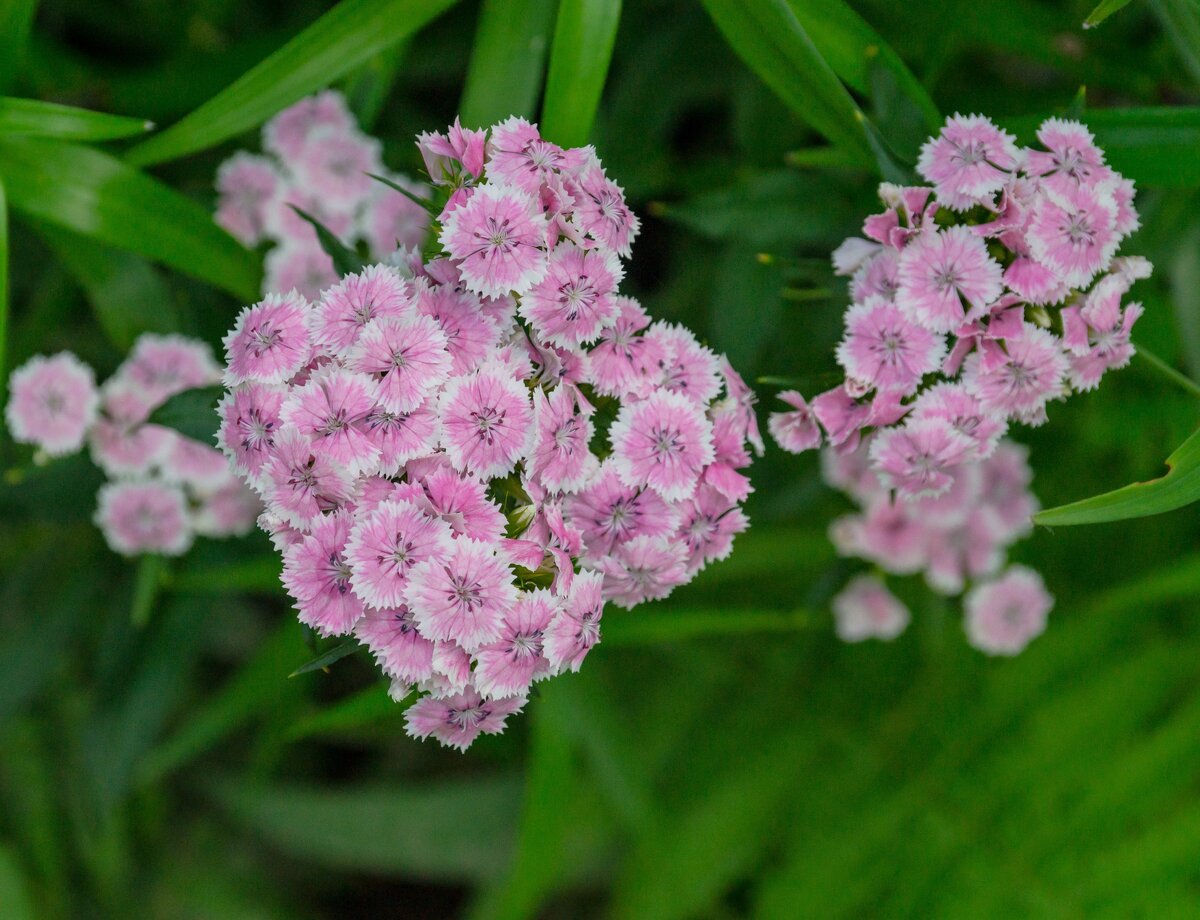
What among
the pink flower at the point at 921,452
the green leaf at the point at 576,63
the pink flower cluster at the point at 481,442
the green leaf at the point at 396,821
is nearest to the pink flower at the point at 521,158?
the pink flower cluster at the point at 481,442

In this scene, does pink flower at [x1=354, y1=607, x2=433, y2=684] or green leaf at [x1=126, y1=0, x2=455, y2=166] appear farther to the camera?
green leaf at [x1=126, y1=0, x2=455, y2=166]

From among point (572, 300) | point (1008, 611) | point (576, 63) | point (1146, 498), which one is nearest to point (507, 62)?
point (576, 63)

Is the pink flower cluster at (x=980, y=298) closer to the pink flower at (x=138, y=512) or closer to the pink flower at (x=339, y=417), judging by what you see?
the pink flower at (x=339, y=417)

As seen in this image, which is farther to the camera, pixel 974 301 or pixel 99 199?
pixel 99 199

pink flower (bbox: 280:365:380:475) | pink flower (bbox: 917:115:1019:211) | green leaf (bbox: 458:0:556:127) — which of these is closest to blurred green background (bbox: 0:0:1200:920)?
green leaf (bbox: 458:0:556:127)

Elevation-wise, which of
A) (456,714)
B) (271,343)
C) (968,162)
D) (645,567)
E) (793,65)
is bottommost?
(456,714)

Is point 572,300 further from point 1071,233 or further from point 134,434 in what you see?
point 134,434

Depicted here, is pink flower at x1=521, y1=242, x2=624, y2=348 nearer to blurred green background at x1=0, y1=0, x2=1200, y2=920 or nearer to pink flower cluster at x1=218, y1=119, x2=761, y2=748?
pink flower cluster at x1=218, y1=119, x2=761, y2=748

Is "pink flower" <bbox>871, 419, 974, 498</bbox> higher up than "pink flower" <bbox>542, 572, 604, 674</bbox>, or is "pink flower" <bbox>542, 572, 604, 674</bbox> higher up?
"pink flower" <bbox>871, 419, 974, 498</bbox>
